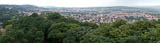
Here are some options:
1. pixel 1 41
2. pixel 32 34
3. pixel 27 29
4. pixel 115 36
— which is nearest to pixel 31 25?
pixel 27 29

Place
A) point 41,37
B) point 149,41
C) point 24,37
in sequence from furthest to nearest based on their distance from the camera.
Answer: point 41,37 → point 24,37 → point 149,41

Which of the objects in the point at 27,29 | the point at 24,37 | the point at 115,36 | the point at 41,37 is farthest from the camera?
the point at 27,29

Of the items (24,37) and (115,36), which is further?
(24,37)

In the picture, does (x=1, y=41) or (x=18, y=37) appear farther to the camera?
(x=18, y=37)

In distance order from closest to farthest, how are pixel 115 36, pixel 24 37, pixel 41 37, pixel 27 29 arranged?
pixel 115 36 → pixel 24 37 → pixel 41 37 → pixel 27 29

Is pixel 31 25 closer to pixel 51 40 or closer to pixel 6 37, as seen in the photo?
pixel 51 40

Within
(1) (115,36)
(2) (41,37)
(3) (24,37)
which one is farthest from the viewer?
(2) (41,37)

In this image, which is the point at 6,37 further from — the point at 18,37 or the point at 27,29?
the point at 27,29

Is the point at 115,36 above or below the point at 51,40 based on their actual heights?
above

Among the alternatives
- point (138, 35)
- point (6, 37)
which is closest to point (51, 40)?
point (6, 37)
